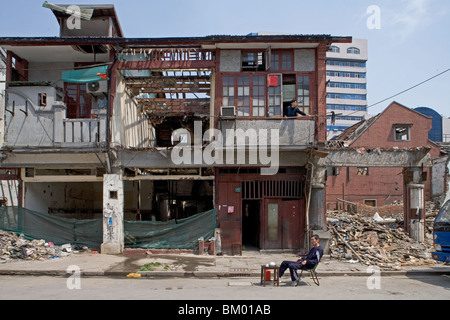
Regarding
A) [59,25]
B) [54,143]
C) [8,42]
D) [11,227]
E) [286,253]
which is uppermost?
[59,25]

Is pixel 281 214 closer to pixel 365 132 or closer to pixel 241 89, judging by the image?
pixel 241 89

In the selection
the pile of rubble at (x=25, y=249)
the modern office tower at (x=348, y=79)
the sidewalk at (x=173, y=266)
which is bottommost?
the sidewalk at (x=173, y=266)

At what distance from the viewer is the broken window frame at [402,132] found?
1353 inches

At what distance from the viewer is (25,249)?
1438 cm

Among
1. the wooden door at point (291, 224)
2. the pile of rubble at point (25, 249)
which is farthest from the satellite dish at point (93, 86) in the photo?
the wooden door at point (291, 224)

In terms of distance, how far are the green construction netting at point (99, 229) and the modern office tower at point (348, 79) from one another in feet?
237

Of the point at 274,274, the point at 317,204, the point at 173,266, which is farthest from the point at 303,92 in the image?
the point at 173,266

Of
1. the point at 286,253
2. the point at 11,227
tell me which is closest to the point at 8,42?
the point at 11,227

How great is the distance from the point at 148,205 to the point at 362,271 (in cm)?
1277

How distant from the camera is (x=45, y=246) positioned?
602 inches

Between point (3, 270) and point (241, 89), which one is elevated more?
point (241, 89)

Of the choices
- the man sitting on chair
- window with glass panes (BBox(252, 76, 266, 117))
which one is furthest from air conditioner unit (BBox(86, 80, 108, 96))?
the man sitting on chair

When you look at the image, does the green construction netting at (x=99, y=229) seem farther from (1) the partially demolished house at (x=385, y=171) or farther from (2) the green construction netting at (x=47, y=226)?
(1) the partially demolished house at (x=385, y=171)

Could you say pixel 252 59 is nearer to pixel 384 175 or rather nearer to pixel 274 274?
pixel 274 274
